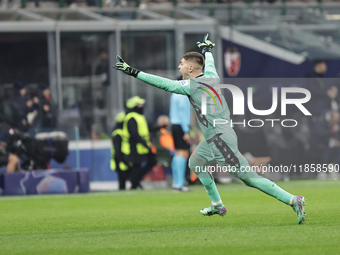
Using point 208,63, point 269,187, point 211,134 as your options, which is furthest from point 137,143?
point 269,187

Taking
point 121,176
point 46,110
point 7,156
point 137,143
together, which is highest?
point 46,110

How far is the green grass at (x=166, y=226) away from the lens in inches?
215

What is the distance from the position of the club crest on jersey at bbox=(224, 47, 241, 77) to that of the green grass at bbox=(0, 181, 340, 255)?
218 inches

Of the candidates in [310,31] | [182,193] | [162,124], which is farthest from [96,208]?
[310,31]

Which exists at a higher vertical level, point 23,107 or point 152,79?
point 152,79

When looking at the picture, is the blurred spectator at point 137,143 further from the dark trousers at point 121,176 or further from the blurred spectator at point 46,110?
the blurred spectator at point 46,110

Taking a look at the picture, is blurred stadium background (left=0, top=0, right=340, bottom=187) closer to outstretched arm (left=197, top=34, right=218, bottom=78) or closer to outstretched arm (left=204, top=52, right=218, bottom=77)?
outstretched arm (left=197, top=34, right=218, bottom=78)

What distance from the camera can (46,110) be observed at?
15148 mm

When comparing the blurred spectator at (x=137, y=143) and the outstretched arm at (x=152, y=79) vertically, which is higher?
the outstretched arm at (x=152, y=79)

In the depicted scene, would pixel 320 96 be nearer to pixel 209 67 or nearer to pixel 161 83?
pixel 209 67

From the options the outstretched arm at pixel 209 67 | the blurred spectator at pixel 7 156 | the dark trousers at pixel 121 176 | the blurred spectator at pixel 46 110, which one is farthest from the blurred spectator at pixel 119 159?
the outstretched arm at pixel 209 67

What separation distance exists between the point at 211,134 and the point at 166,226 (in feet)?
3.68

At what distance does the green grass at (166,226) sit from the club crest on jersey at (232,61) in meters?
5.55

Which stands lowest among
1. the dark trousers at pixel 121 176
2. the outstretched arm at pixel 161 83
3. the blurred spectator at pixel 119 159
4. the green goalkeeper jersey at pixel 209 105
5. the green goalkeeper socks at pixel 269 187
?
the dark trousers at pixel 121 176
